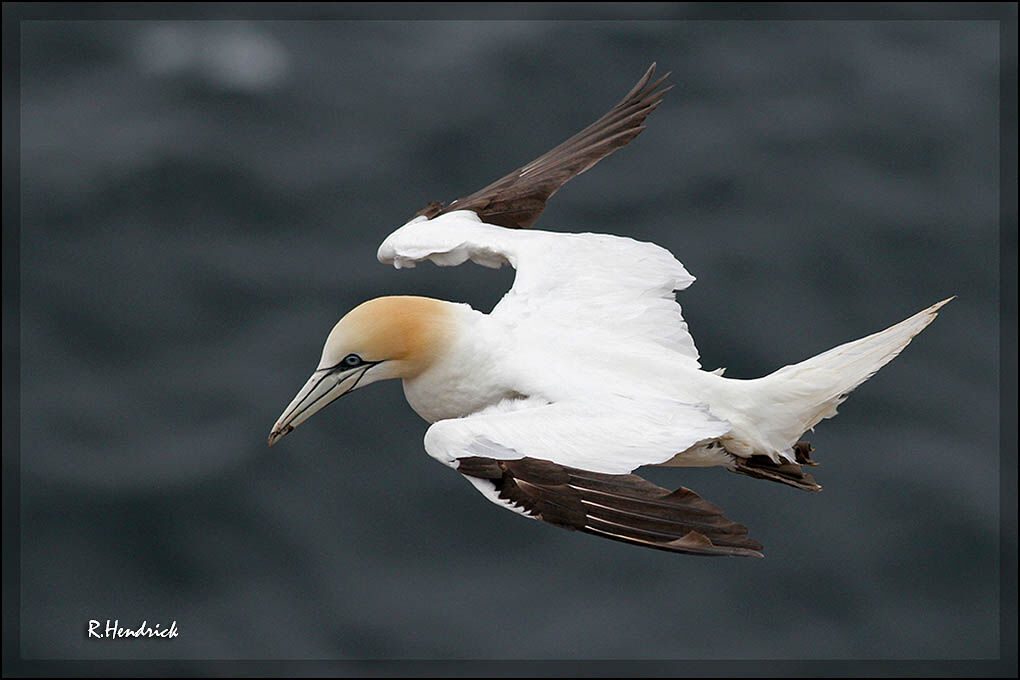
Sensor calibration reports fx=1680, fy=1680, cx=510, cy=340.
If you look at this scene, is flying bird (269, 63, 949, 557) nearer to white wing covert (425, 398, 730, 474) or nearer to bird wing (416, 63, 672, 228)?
white wing covert (425, 398, 730, 474)

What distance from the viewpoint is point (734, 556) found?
7625 millimetres

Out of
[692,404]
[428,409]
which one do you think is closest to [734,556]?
[692,404]

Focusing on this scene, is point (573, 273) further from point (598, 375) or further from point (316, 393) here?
point (316, 393)

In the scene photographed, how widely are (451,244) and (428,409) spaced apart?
1.20m

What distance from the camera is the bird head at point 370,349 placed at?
29.1 feet

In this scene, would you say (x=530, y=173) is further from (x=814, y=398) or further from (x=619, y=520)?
(x=619, y=520)

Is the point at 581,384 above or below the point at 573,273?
below

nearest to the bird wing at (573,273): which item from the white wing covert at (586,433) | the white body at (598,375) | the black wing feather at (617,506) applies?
the white body at (598,375)

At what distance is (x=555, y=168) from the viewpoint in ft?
35.9

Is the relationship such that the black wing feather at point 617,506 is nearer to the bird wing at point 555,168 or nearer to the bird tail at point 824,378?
the bird tail at point 824,378

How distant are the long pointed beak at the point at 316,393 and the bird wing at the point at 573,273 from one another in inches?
39.1

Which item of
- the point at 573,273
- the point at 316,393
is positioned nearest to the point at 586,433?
the point at 316,393

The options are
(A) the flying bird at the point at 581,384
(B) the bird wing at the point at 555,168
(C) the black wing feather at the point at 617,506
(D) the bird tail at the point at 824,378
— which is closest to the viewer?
(C) the black wing feather at the point at 617,506

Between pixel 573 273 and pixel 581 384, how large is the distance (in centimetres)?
123
